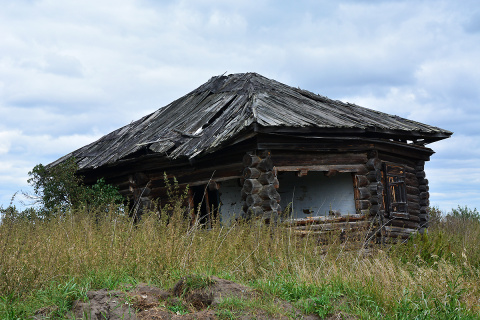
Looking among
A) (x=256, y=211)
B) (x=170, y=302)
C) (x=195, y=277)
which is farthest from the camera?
(x=256, y=211)

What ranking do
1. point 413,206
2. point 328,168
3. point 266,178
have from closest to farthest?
point 266,178, point 328,168, point 413,206

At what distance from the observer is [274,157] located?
11070 mm

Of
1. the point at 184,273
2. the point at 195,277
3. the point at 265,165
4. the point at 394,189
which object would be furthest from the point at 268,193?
the point at 195,277

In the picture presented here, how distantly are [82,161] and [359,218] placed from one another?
879 cm

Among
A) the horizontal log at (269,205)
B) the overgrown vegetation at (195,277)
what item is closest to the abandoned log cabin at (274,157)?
the horizontal log at (269,205)

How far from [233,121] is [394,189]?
516cm

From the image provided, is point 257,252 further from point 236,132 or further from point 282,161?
point 282,161

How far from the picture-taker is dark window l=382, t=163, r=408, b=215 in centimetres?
1332

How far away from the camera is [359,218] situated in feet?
40.0

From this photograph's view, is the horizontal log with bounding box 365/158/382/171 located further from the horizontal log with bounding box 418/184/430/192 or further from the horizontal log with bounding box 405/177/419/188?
the horizontal log with bounding box 418/184/430/192

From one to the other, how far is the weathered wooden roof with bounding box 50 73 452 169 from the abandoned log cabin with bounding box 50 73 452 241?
0.15ft

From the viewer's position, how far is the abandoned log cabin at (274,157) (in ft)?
35.2

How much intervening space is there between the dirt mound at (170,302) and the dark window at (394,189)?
8.90 meters

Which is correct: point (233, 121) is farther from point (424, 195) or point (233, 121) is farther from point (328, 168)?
point (424, 195)
